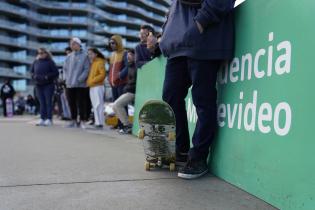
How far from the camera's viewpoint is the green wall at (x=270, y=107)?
193 centimetres

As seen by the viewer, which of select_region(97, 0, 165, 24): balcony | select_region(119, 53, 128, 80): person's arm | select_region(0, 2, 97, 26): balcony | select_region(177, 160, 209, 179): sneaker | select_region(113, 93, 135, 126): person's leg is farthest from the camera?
select_region(97, 0, 165, 24): balcony

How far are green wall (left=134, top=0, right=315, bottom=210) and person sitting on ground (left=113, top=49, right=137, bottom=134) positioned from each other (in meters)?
3.98

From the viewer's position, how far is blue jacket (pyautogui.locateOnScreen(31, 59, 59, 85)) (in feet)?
27.7

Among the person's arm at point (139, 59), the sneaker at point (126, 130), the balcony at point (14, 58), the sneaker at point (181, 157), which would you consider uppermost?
the balcony at point (14, 58)

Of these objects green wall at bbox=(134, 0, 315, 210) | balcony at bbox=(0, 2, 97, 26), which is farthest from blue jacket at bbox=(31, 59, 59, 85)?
balcony at bbox=(0, 2, 97, 26)

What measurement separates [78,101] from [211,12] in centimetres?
568

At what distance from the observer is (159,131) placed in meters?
3.04

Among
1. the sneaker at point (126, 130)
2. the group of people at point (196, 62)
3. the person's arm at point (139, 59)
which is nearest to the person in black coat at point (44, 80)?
the sneaker at point (126, 130)

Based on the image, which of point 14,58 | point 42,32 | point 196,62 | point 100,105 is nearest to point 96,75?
point 100,105

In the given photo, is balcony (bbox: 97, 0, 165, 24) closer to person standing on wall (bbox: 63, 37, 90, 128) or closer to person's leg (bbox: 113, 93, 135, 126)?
person standing on wall (bbox: 63, 37, 90, 128)

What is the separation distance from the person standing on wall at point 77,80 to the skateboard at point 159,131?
16.1ft

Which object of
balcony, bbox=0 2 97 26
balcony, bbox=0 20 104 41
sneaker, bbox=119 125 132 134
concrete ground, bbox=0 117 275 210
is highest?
balcony, bbox=0 2 97 26

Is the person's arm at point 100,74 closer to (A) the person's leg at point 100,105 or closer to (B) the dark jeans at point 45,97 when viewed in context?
(A) the person's leg at point 100,105

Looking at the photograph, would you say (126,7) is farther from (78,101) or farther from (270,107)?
(270,107)
